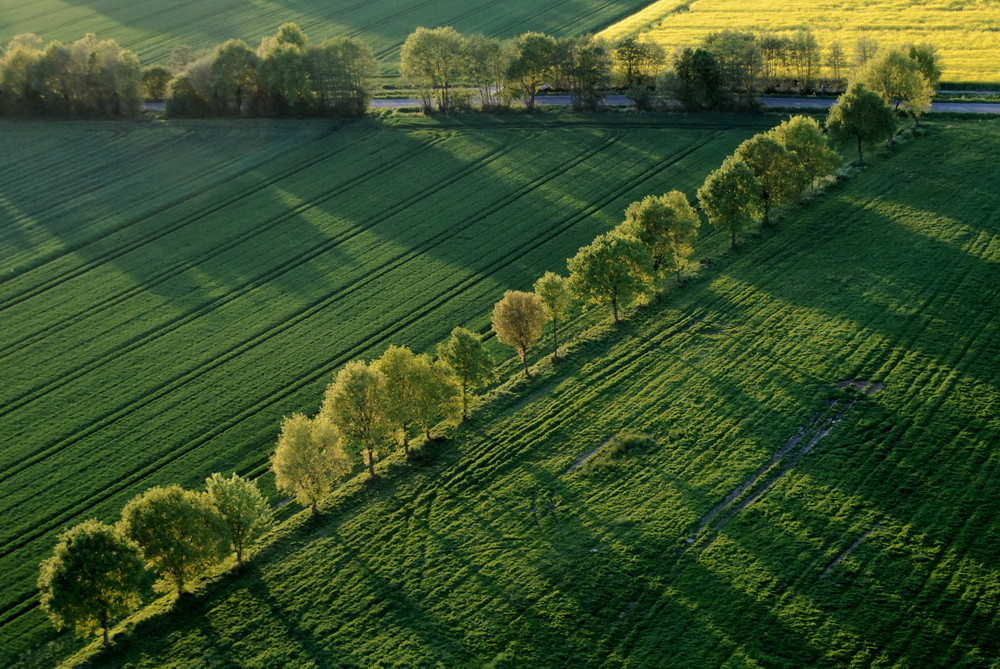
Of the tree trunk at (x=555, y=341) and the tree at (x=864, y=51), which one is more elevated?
the tree at (x=864, y=51)

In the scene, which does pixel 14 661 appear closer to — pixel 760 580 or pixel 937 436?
pixel 760 580

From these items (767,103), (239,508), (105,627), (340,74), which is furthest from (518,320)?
(340,74)


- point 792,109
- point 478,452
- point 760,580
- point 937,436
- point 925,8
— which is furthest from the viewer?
point 925,8

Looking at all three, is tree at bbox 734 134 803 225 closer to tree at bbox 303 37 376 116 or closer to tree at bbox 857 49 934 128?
tree at bbox 857 49 934 128

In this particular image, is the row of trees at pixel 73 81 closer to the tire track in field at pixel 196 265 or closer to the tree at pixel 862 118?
the tire track in field at pixel 196 265

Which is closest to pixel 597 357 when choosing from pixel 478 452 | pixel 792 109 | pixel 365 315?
pixel 478 452

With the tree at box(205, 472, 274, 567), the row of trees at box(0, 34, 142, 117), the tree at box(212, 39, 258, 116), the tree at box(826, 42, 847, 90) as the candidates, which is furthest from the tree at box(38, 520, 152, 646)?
the tree at box(826, 42, 847, 90)

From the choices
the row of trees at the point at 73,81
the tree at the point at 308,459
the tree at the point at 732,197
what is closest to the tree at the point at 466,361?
the tree at the point at 308,459
